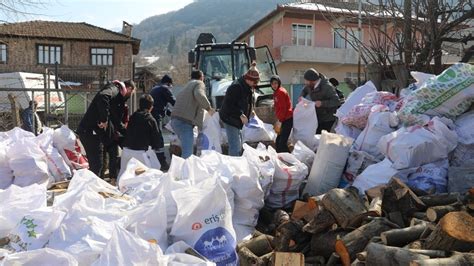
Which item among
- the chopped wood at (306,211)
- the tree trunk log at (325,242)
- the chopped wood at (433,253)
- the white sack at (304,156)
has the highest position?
the white sack at (304,156)

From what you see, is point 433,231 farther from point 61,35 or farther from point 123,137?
point 61,35

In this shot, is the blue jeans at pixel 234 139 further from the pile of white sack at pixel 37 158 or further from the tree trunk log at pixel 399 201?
the tree trunk log at pixel 399 201

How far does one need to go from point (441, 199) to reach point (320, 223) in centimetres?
99

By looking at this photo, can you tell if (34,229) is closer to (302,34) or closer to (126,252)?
(126,252)

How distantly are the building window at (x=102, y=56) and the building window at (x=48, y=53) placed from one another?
193 cm

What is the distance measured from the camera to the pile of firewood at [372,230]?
9.38 ft

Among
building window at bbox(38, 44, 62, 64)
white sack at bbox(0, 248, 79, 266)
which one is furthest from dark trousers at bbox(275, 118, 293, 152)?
building window at bbox(38, 44, 62, 64)

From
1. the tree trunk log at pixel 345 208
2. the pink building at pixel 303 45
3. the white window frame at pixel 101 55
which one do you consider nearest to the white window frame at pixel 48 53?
the white window frame at pixel 101 55

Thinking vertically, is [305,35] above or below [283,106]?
above

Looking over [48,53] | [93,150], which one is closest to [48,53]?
[48,53]

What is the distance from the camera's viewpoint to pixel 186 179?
4.00 m

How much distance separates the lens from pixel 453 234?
111 inches

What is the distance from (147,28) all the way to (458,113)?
9092cm

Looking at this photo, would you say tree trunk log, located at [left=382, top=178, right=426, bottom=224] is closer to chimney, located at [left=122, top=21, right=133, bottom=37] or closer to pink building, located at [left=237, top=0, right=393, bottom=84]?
pink building, located at [left=237, top=0, right=393, bottom=84]
